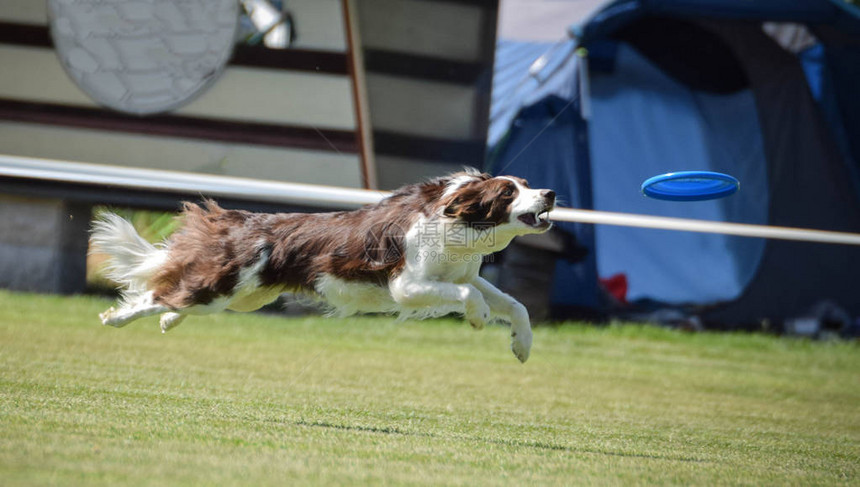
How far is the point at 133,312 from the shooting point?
5.04 metres

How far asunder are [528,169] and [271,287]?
6.44m

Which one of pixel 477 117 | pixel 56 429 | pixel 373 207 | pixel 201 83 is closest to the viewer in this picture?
pixel 56 429

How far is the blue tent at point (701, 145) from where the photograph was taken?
10.6 metres

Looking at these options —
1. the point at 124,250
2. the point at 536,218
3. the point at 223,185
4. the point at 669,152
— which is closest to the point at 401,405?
the point at 536,218

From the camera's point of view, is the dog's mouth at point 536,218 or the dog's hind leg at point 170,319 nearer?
the dog's mouth at point 536,218

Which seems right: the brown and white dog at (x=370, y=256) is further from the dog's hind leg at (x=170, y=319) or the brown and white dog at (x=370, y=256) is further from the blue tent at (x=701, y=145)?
the blue tent at (x=701, y=145)

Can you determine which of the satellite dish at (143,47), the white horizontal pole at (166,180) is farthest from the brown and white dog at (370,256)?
the satellite dish at (143,47)

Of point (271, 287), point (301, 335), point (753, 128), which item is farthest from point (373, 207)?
point (753, 128)

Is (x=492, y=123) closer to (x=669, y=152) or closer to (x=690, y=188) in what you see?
(x=669, y=152)

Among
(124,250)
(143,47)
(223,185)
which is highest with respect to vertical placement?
(143,47)

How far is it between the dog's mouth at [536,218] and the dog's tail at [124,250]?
2247mm

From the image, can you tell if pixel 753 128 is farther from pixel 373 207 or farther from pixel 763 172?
pixel 373 207

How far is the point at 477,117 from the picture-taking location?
30.1ft

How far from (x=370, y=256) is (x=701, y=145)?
24.4ft
